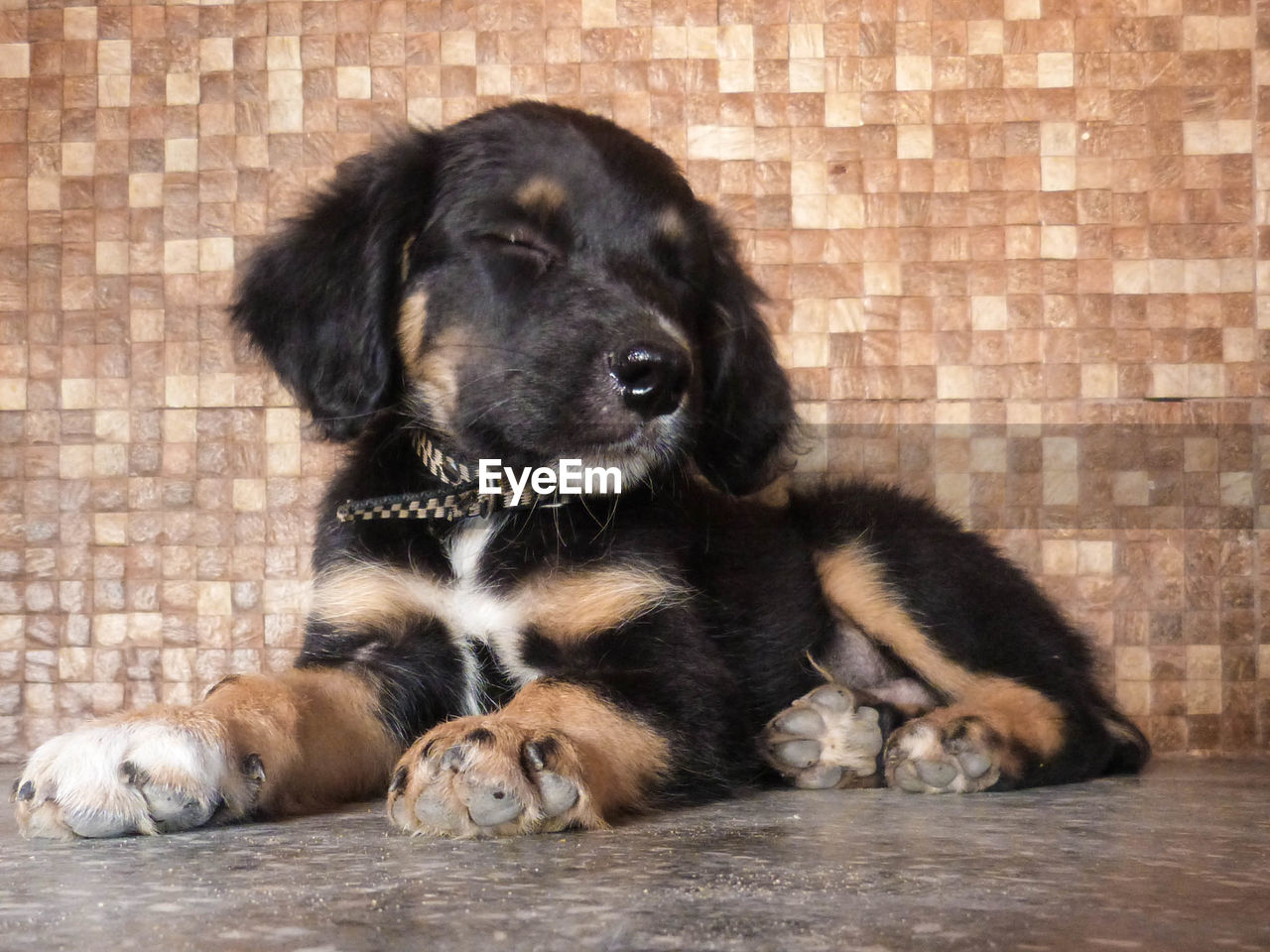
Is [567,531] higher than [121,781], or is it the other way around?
[567,531]

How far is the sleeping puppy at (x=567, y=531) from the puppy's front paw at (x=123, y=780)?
7 cm

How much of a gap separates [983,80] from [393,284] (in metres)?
1.63

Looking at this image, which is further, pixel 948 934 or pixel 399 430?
pixel 399 430

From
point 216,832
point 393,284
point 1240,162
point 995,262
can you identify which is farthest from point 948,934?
point 1240,162

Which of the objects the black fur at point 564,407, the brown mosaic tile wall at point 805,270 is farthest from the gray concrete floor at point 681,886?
the brown mosaic tile wall at point 805,270

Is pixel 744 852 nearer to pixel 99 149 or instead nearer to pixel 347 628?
pixel 347 628

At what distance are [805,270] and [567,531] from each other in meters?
1.25

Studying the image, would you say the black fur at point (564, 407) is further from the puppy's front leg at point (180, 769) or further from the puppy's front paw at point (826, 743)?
the puppy's front leg at point (180, 769)

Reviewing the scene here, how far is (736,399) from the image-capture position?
2.35 m

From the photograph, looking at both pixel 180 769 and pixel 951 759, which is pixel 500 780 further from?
pixel 951 759

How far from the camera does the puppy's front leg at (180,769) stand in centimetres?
148

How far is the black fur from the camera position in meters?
1.93

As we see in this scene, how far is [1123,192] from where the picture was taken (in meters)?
3.02

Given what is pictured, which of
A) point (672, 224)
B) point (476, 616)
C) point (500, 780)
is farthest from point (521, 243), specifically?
point (500, 780)
